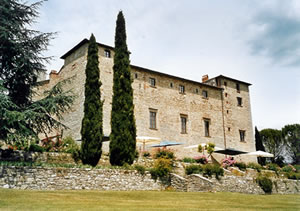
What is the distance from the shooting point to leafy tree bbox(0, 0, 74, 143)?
1455 centimetres

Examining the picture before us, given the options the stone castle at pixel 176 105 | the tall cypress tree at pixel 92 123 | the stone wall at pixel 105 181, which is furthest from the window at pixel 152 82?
the stone wall at pixel 105 181

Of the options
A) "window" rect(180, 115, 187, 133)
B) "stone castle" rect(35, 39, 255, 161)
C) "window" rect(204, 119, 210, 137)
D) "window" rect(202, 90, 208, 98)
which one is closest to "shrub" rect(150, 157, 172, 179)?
"stone castle" rect(35, 39, 255, 161)

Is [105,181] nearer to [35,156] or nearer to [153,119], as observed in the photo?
[35,156]

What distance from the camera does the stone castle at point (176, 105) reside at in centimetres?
2483

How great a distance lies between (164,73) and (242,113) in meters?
10.9

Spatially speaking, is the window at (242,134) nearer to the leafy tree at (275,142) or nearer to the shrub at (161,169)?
the leafy tree at (275,142)

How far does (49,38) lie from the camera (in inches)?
655

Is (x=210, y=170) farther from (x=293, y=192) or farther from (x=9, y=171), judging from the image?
(x=9, y=171)

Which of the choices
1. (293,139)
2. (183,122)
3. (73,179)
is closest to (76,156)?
(73,179)

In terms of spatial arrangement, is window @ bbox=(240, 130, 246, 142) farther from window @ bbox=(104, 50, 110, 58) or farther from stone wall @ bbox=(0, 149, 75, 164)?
stone wall @ bbox=(0, 149, 75, 164)

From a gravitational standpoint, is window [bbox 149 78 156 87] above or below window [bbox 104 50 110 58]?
below

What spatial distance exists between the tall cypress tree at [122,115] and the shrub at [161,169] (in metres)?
1.46

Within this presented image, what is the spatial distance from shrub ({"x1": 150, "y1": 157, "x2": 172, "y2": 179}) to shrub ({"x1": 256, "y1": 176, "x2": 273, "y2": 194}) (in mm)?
6200

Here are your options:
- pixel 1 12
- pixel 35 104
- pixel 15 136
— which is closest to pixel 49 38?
pixel 1 12
